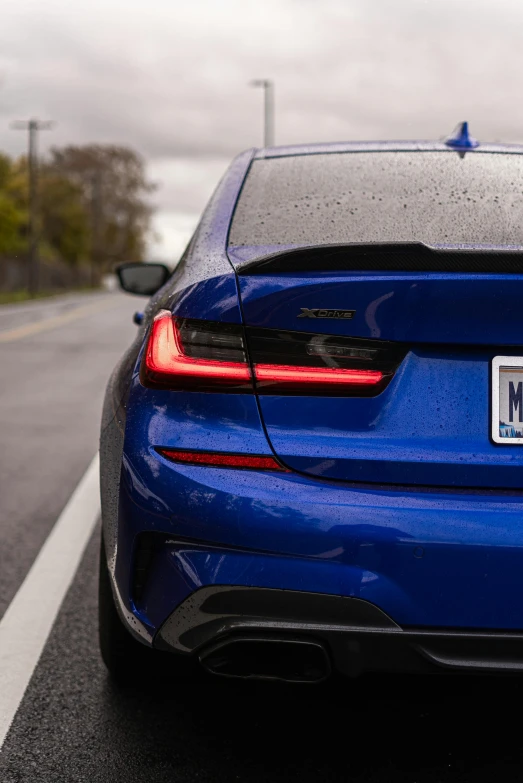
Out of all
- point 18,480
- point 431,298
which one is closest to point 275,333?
point 431,298

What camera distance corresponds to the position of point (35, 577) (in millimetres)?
4305

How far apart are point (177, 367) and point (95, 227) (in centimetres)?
9034

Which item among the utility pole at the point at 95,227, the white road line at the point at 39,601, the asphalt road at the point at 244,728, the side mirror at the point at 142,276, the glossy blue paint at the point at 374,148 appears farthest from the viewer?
the utility pole at the point at 95,227

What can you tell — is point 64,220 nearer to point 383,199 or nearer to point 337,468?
point 383,199

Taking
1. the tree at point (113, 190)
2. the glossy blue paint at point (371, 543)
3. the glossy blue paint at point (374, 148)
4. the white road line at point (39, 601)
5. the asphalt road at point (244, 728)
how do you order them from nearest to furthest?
the glossy blue paint at point (371, 543) → the asphalt road at point (244, 728) → the white road line at point (39, 601) → the glossy blue paint at point (374, 148) → the tree at point (113, 190)

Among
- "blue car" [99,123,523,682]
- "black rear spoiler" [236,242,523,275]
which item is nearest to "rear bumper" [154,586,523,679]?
"blue car" [99,123,523,682]

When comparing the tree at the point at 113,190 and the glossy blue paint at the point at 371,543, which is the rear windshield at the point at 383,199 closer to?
the glossy blue paint at the point at 371,543

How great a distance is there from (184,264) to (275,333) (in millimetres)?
597

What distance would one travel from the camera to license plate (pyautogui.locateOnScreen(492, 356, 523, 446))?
7.54 ft

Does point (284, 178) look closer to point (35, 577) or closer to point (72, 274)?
point (35, 577)

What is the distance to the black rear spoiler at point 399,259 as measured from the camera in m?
2.30

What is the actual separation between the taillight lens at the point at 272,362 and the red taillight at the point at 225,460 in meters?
0.15

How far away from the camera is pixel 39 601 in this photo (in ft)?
13.1

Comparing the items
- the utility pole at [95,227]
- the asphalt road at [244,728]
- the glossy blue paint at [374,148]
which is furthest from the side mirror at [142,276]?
the utility pole at [95,227]
